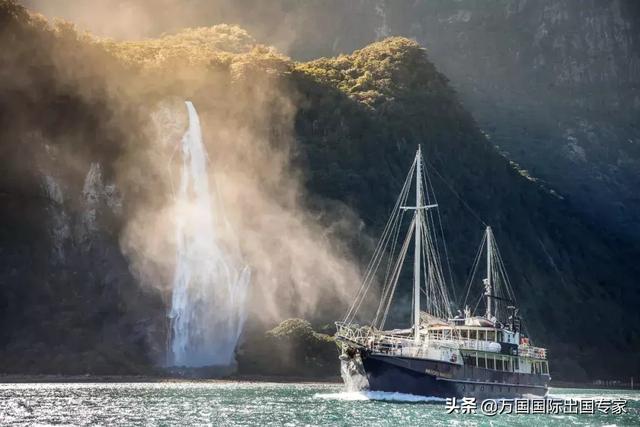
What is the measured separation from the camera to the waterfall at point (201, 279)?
130750 millimetres

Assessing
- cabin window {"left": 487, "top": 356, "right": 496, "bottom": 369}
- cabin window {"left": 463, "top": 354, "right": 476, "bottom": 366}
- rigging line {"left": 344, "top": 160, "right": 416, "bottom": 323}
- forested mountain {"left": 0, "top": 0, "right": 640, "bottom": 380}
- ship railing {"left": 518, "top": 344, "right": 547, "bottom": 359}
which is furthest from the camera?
rigging line {"left": 344, "top": 160, "right": 416, "bottom": 323}

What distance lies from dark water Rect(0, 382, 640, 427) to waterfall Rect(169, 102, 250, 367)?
26.2 m

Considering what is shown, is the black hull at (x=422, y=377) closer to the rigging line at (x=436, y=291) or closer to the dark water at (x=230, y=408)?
the dark water at (x=230, y=408)

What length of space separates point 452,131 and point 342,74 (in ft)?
67.9

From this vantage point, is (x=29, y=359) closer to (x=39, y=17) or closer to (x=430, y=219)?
(x=39, y=17)

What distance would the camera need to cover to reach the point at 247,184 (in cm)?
14825

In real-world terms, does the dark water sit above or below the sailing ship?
below

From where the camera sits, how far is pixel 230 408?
259ft

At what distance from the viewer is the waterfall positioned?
13075cm

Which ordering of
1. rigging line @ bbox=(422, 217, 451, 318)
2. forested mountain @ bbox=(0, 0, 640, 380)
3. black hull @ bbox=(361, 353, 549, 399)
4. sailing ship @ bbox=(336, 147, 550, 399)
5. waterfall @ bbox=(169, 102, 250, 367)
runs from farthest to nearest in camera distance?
waterfall @ bbox=(169, 102, 250, 367)
forested mountain @ bbox=(0, 0, 640, 380)
rigging line @ bbox=(422, 217, 451, 318)
sailing ship @ bbox=(336, 147, 550, 399)
black hull @ bbox=(361, 353, 549, 399)

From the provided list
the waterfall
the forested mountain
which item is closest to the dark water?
the forested mountain

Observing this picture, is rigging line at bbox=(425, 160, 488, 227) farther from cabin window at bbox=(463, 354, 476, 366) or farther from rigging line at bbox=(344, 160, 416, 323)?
cabin window at bbox=(463, 354, 476, 366)

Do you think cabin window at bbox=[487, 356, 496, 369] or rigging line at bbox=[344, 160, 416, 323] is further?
rigging line at bbox=[344, 160, 416, 323]

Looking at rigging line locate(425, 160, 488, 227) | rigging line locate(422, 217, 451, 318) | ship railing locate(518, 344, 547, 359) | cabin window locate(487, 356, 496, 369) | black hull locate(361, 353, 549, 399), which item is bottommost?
black hull locate(361, 353, 549, 399)
